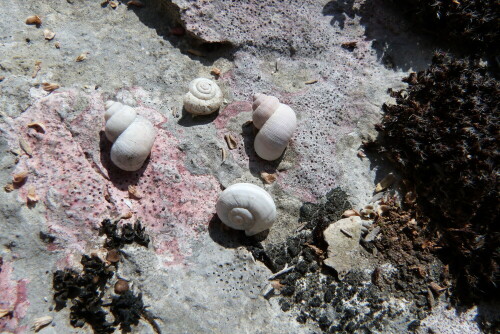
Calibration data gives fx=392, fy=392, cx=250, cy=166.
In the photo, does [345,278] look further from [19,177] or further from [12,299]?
[19,177]

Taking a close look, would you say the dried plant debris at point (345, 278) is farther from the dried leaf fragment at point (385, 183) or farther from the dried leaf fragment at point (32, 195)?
the dried leaf fragment at point (32, 195)

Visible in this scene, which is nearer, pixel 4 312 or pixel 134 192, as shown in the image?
pixel 4 312

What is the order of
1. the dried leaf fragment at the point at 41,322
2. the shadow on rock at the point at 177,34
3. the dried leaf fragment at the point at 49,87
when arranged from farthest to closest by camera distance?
the shadow on rock at the point at 177,34 < the dried leaf fragment at the point at 49,87 < the dried leaf fragment at the point at 41,322

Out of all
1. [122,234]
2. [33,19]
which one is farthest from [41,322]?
[33,19]

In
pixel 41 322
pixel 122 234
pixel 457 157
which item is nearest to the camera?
pixel 41 322

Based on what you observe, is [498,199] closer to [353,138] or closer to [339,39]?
[353,138]

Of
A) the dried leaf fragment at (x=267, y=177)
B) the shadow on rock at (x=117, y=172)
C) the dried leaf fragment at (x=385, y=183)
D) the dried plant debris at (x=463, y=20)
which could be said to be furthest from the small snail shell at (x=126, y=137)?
the dried plant debris at (x=463, y=20)
